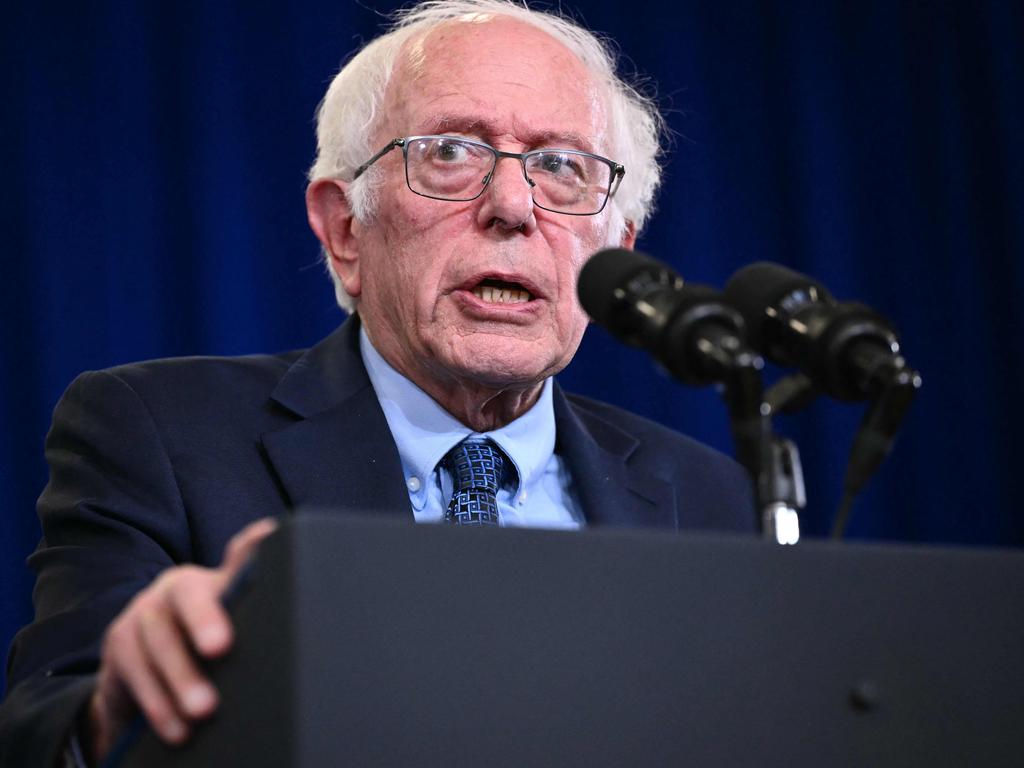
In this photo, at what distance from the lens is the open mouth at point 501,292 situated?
185cm

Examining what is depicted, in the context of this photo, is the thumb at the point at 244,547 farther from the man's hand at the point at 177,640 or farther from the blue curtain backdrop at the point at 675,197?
the blue curtain backdrop at the point at 675,197

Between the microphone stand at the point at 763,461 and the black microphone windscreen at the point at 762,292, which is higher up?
the black microphone windscreen at the point at 762,292

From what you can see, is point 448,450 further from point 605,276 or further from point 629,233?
point 605,276

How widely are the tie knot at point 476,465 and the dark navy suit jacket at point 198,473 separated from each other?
4.9 inches

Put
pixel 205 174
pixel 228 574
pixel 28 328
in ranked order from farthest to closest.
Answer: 1. pixel 205 174
2. pixel 28 328
3. pixel 228 574

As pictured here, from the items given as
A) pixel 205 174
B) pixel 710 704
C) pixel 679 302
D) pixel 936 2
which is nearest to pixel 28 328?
pixel 205 174

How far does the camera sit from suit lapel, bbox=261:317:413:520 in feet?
5.52

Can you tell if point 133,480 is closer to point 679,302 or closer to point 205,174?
point 679,302

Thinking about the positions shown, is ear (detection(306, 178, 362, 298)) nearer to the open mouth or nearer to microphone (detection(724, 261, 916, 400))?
the open mouth

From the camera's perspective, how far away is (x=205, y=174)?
269cm

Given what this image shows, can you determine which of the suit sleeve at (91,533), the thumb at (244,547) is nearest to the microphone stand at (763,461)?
the thumb at (244,547)

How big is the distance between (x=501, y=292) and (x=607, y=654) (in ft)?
3.71

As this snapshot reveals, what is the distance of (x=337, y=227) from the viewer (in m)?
2.11

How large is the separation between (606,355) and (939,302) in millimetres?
866
